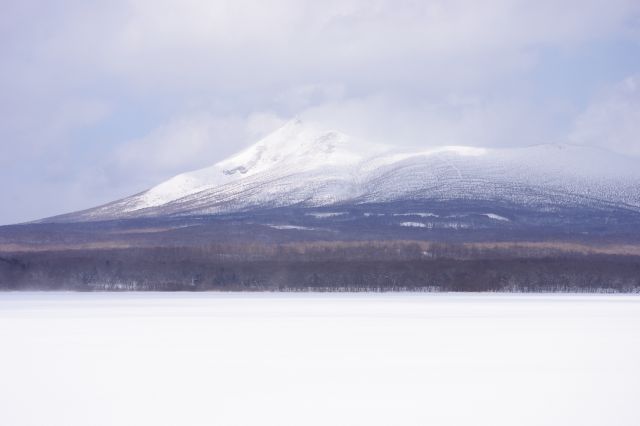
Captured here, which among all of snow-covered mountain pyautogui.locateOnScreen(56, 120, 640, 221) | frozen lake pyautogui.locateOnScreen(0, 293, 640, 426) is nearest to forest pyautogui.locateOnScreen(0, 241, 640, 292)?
snow-covered mountain pyautogui.locateOnScreen(56, 120, 640, 221)

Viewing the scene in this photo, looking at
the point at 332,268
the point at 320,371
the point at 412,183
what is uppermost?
the point at 412,183

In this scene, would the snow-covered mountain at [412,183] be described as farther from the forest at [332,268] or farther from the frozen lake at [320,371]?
the frozen lake at [320,371]

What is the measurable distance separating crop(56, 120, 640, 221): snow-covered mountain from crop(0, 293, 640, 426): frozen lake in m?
108

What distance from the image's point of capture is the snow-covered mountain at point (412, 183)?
477 feet

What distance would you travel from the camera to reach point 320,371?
2209 cm

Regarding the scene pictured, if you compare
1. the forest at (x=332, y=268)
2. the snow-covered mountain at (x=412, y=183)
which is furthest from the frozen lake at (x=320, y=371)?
the snow-covered mountain at (x=412, y=183)

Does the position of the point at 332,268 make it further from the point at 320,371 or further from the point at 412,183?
the point at 320,371

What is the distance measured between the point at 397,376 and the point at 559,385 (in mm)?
3313

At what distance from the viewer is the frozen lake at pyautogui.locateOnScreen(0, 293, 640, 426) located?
17.1m

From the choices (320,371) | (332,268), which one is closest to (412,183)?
(332,268)

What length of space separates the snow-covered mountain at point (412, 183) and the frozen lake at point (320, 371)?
108m

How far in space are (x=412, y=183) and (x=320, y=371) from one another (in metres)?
137

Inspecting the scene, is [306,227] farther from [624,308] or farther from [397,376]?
[397,376]

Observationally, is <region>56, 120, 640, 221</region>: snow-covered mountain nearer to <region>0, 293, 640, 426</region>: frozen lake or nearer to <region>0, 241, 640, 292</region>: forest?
<region>0, 241, 640, 292</region>: forest
